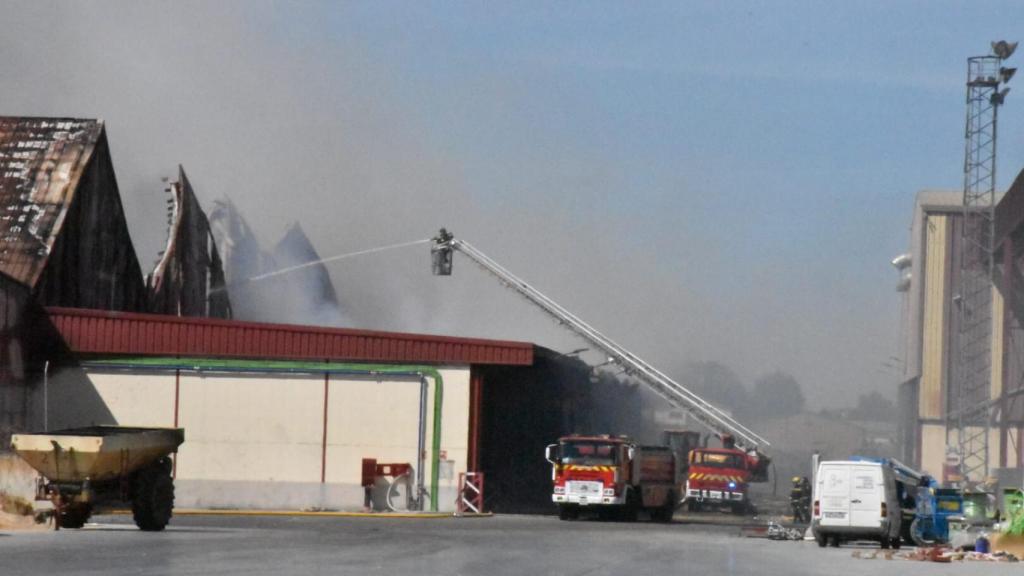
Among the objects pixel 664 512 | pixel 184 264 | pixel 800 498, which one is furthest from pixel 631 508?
pixel 184 264

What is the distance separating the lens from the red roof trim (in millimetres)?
47469

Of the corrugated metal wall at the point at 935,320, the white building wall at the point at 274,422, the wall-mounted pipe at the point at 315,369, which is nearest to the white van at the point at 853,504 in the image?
the white building wall at the point at 274,422

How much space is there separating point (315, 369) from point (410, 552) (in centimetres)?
2116

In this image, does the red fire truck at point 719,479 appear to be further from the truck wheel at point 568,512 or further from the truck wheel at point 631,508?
the truck wheel at point 568,512

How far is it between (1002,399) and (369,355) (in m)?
50.8

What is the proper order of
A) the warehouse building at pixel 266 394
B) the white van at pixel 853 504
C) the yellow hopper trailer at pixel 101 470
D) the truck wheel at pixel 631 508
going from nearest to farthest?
the yellow hopper trailer at pixel 101 470 → the white van at pixel 853 504 → the warehouse building at pixel 266 394 → the truck wheel at pixel 631 508

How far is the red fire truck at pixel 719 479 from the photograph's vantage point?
196ft

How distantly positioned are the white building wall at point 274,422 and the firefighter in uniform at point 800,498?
1204cm

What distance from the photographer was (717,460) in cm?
6072

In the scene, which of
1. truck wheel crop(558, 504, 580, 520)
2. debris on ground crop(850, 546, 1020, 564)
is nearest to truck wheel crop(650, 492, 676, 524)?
truck wheel crop(558, 504, 580, 520)

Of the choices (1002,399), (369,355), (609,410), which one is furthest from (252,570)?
(1002,399)

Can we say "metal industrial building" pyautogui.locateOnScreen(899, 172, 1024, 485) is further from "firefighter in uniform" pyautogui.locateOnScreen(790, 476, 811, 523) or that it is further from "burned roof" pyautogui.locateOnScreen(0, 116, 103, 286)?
"burned roof" pyautogui.locateOnScreen(0, 116, 103, 286)

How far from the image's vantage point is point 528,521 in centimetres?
4394

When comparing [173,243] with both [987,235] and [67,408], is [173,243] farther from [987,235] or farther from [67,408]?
[987,235]
